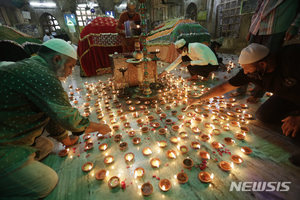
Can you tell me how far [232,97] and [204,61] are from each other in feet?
3.97

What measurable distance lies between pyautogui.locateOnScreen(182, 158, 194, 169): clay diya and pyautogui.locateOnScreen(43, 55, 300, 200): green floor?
0.14 feet

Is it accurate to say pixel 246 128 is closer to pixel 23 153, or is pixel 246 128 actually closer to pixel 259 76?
pixel 259 76

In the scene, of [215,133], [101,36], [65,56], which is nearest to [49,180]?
[65,56]

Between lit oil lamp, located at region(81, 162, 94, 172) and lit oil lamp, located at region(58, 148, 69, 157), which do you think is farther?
lit oil lamp, located at region(58, 148, 69, 157)

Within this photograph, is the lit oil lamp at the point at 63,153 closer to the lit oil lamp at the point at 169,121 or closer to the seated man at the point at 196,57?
the lit oil lamp at the point at 169,121

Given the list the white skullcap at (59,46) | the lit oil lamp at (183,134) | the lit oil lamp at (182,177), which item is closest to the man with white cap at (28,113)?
the white skullcap at (59,46)

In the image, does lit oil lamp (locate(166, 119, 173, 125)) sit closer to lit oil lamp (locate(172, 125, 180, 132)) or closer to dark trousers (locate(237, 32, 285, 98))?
lit oil lamp (locate(172, 125, 180, 132))

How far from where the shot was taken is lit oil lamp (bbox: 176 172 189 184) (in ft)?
4.74

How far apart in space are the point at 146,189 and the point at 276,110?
88.3 inches

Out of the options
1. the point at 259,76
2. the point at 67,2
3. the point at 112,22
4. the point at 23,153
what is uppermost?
the point at 67,2

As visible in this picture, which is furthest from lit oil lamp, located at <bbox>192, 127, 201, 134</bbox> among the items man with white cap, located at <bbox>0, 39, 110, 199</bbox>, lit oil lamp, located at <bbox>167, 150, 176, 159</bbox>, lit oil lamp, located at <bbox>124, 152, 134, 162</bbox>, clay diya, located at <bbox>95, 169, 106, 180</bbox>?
man with white cap, located at <bbox>0, 39, 110, 199</bbox>

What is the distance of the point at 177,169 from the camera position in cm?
161

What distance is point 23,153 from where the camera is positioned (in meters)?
1.23

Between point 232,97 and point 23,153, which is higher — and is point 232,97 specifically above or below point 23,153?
below
